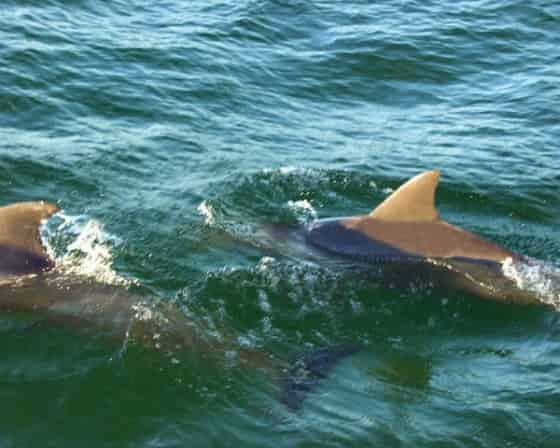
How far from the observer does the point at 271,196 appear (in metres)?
12.3

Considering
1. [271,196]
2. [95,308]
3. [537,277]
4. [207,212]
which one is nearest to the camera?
[95,308]

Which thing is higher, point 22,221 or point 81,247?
point 22,221

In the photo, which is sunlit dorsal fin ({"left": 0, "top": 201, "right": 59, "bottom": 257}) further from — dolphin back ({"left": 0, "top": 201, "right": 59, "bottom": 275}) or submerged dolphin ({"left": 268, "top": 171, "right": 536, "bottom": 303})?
submerged dolphin ({"left": 268, "top": 171, "right": 536, "bottom": 303})

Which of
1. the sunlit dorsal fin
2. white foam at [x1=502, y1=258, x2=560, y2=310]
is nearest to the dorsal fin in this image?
white foam at [x1=502, y1=258, x2=560, y2=310]

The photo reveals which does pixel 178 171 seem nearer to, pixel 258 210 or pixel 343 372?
pixel 258 210

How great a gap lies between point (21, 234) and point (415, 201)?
4.20 meters

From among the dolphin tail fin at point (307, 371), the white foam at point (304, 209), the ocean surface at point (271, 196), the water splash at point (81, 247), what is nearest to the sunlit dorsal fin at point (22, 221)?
the water splash at point (81, 247)

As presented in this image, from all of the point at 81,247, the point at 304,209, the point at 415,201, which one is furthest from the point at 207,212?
the point at 415,201

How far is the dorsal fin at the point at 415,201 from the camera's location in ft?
33.9

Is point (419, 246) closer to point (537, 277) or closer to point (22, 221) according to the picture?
point (537, 277)

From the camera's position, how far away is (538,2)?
2255 cm

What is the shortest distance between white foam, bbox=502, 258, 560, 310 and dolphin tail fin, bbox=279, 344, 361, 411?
7.64 ft

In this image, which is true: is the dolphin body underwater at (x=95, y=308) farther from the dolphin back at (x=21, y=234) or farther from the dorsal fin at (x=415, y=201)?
the dorsal fin at (x=415, y=201)

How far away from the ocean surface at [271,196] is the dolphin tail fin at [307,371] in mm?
79
